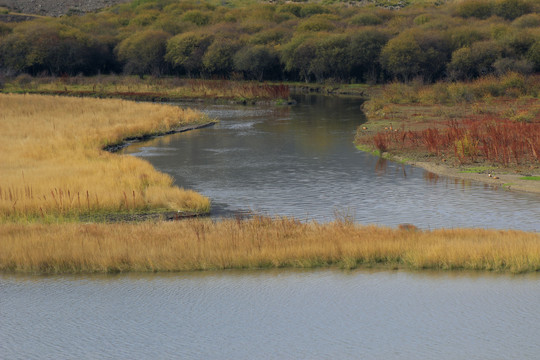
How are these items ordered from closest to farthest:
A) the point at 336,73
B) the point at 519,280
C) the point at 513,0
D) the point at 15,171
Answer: the point at 519,280 < the point at 15,171 < the point at 336,73 < the point at 513,0

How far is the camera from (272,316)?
12922 mm

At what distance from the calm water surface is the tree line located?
170ft

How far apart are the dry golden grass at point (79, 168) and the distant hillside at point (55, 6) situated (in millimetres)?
128449

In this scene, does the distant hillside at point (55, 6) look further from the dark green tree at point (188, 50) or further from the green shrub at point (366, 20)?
the dark green tree at point (188, 50)

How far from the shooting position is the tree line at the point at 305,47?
6981cm

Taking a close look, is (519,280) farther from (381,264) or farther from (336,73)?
(336,73)

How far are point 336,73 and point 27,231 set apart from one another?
6607cm

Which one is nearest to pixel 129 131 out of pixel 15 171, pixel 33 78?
pixel 15 171

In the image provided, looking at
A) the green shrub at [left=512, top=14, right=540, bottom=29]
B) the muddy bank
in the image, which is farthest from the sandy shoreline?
the green shrub at [left=512, top=14, right=540, bottom=29]

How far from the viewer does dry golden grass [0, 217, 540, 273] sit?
597 inches

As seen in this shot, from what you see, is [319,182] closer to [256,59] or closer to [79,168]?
[79,168]

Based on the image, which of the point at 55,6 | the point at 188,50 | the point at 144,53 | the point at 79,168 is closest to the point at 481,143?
the point at 79,168

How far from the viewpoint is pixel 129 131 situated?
4031 centimetres

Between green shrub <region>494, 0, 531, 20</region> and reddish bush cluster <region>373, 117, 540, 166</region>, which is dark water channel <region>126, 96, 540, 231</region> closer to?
reddish bush cluster <region>373, 117, 540, 166</region>
